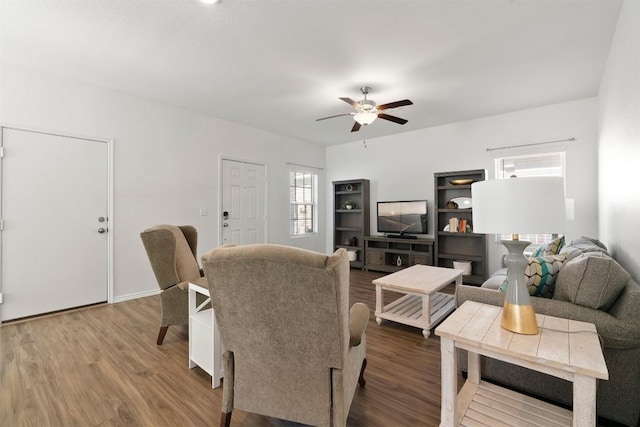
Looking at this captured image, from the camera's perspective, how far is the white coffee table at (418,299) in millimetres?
2660

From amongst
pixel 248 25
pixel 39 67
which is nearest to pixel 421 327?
pixel 248 25

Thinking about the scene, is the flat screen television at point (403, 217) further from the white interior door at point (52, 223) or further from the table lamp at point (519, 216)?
the white interior door at point (52, 223)

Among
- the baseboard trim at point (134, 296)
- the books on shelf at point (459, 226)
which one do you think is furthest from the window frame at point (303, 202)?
the books on shelf at point (459, 226)

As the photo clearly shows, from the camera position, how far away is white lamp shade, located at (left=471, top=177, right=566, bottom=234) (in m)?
1.27

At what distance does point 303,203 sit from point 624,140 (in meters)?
4.94

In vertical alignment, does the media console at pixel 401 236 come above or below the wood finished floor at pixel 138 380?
above

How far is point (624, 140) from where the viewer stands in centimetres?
214

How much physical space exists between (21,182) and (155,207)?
1312mm

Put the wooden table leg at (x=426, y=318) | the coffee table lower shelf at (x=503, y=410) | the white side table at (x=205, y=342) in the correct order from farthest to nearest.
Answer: the wooden table leg at (x=426, y=318), the white side table at (x=205, y=342), the coffee table lower shelf at (x=503, y=410)

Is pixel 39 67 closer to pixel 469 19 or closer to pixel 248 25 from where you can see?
pixel 248 25

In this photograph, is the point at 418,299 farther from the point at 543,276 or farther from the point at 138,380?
the point at 138,380

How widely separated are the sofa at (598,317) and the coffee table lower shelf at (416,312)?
836 millimetres

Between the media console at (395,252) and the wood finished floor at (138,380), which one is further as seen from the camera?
the media console at (395,252)

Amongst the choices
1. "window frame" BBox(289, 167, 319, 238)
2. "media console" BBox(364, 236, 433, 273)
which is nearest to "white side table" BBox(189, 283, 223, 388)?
"media console" BBox(364, 236, 433, 273)
